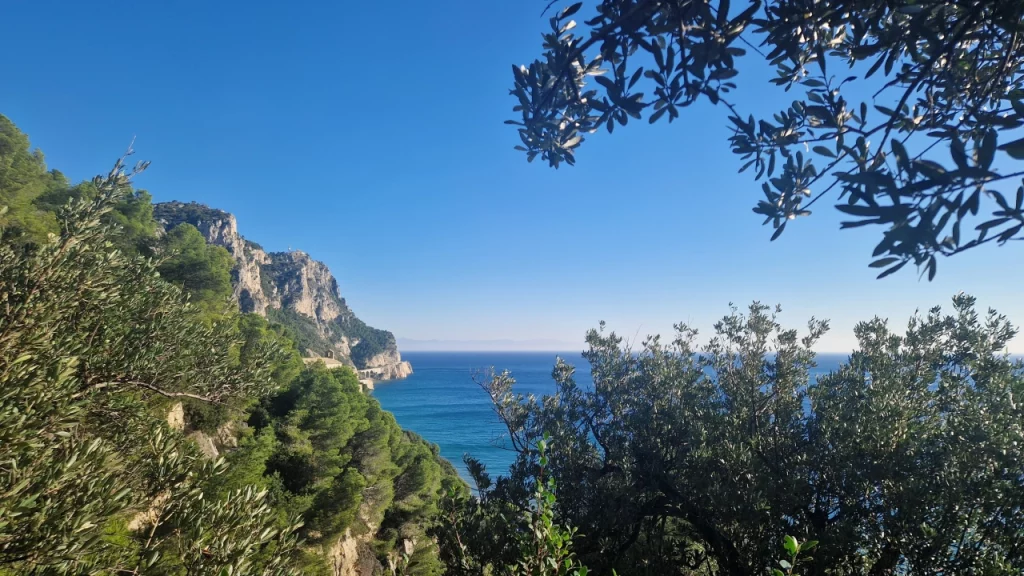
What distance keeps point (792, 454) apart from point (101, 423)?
31.8ft

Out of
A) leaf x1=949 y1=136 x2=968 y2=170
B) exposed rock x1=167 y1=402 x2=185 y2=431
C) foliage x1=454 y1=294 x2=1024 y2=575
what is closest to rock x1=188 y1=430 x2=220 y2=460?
exposed rock x1=167 y1=402 x2=185 y2=431

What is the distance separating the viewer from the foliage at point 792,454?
4422mm

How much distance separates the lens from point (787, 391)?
293 inches

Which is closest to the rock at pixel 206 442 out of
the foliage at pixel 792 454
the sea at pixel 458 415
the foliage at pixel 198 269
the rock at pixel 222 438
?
the rock at pixel 222 438

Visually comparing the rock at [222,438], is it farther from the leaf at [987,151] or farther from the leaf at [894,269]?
the leaf at [987,151]

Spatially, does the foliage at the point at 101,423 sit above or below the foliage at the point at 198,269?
below

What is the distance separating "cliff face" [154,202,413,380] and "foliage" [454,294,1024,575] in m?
96.4

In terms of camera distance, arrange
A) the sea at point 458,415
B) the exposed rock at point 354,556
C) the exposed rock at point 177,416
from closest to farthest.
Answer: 1. the exposed rock at point 177,416
2. the exposed rock at point 354,556
3. the sea at point 458,415

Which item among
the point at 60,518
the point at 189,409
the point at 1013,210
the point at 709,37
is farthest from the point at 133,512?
the point at 189,409

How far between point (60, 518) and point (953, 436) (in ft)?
27.3

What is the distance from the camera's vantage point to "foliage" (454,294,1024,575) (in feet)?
14.5

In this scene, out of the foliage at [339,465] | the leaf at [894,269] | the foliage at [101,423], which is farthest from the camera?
the foliage at [339,465]

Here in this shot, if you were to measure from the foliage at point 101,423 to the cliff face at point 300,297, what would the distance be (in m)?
95.0

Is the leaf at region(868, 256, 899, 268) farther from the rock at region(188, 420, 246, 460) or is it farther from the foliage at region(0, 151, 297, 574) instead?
the rock at region(188, 420, 246, 460)
